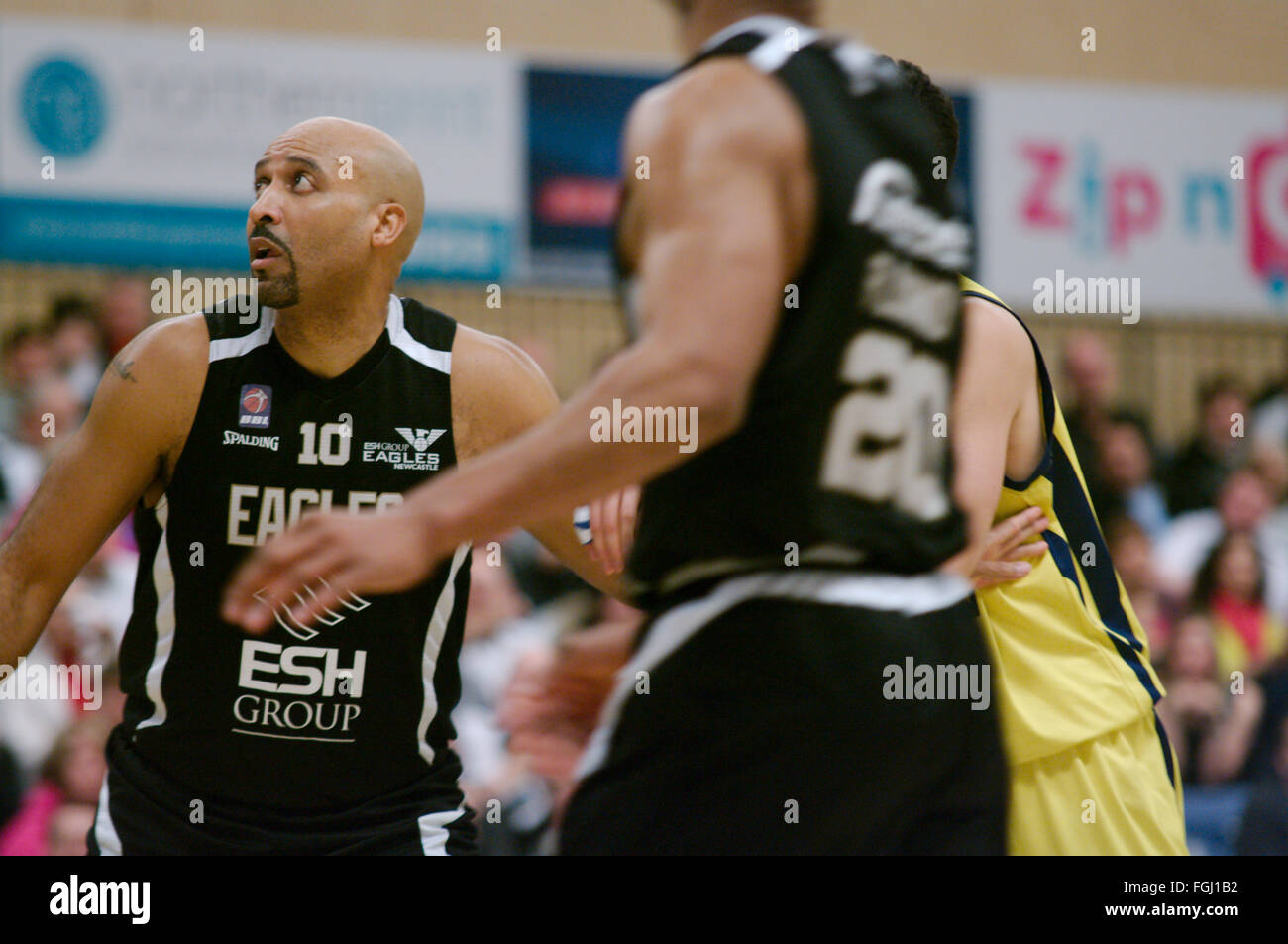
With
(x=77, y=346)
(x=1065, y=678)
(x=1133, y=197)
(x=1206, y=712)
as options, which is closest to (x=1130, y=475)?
(x=1206, y=712)

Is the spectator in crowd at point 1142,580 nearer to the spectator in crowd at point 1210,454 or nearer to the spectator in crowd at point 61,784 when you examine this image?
the spectator in crowd at point 1210,454

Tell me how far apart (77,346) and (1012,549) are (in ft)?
17.4

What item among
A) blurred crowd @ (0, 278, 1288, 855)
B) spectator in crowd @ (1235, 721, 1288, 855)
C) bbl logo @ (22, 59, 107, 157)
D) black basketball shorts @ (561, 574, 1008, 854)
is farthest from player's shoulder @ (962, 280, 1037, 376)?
bbl logo @ (22, 59, 107, 157)

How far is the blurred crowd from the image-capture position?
224 inches

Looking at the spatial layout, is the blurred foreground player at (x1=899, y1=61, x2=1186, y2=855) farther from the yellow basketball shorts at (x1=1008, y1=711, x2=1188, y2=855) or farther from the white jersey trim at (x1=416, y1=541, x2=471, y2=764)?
the white jersey trim at (x1=416, y1=541, x2=471, y2=764)

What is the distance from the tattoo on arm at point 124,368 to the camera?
308 cm

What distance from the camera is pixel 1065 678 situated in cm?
300

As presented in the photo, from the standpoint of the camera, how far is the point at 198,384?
10.4ft

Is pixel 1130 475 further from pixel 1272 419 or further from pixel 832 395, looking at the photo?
pixel 832 395

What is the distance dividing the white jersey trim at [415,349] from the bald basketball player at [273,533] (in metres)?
0.01

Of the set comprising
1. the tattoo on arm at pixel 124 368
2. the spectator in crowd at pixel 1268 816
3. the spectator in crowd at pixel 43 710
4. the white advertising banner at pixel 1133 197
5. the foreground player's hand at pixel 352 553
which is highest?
the white advertising banner at pixel 1133 197

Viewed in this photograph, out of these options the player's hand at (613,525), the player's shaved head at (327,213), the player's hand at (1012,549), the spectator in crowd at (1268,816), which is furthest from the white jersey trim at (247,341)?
the spectator in crowd at (1268,816)
